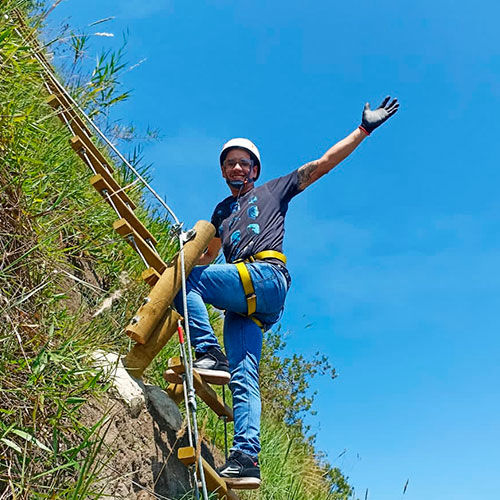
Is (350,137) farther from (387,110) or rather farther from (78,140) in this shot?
(78,140)

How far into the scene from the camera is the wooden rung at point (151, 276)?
4.09 meters

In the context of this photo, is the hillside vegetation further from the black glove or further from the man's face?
the black glove

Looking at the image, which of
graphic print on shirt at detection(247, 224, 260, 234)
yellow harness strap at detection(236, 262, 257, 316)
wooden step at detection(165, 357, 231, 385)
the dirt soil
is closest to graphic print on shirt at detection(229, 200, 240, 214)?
graphic print on shirt at detection(247, 224, 260, 234)

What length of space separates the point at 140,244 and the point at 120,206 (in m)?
0.46

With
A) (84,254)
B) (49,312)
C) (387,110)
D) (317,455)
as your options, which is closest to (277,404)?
(317,455)

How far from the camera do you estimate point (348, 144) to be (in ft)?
14.1

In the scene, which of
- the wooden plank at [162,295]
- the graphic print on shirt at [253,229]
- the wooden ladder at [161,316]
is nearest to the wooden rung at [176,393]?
the wooden ladder at [161,316]

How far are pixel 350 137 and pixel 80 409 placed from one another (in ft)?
7.85

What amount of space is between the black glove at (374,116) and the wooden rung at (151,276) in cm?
166

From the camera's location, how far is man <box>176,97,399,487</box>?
3672 millimetres

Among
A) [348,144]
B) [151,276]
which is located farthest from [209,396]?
→ [348,144]

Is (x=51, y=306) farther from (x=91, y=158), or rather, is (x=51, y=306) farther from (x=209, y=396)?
(x=91, y=158)

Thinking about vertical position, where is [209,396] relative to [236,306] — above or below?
below

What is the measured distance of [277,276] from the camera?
3.96 meters
